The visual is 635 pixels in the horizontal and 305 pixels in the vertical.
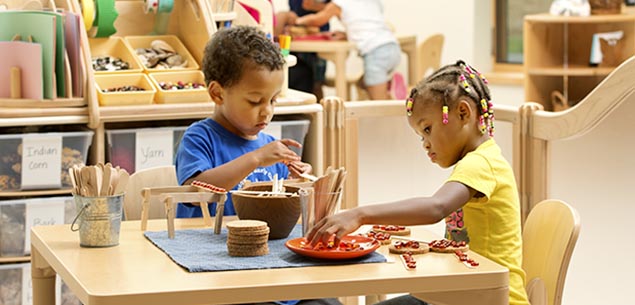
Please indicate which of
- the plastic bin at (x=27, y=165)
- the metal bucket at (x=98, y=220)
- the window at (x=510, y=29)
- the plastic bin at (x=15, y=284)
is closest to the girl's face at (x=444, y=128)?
the metal bucket at (x=98, y=220)

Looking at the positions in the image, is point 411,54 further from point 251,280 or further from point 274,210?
point 251,280

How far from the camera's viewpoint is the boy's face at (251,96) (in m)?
2.33

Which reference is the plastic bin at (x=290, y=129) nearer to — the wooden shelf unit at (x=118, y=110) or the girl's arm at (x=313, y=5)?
the wooden shelf unit at (x=118, y=110)

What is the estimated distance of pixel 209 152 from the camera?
7.89 feet

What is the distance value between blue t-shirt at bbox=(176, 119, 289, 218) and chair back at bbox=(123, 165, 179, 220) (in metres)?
0.08

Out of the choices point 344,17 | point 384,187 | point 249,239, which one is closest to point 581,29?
point 344,17

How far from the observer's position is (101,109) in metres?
2.94

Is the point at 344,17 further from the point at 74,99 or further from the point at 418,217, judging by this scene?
the point at 418,217

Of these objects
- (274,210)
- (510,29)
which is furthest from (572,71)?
(274,210)

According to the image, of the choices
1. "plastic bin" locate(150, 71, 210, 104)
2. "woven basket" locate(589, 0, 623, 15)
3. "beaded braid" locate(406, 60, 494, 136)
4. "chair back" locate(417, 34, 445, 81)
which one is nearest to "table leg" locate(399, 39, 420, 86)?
"chair back" locate(417, 34, 445, 81)

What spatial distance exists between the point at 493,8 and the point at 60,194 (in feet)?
16.7

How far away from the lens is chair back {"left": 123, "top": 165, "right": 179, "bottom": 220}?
245cm

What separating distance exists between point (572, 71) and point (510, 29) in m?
1.65

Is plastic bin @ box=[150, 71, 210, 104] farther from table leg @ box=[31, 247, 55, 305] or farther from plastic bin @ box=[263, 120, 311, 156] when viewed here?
table leg @ box=[31, 247, 55, 305]
